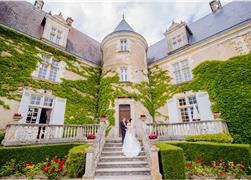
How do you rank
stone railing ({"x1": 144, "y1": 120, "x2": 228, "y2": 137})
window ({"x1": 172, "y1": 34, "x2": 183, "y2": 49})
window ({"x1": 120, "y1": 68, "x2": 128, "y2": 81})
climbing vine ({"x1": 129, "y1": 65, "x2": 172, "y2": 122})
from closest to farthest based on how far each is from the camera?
stone railing ({"x1": 144, "y1": 120, "x2": 228, "y2": 137}) < climbing vine ({"x1": 129, "y1": 65, "x2": 172, "y2": 122}) < window ({"x1": 120, "y1": 68, "x2": 128, "y2": 81}) < window ({"x1": 172, "y1": 34, "x2": 183, "y2": 49})

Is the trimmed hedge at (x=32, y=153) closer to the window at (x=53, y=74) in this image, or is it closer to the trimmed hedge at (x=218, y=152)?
the window at (x=53, y=74)

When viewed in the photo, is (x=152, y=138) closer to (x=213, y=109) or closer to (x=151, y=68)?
(x=213, y=109)

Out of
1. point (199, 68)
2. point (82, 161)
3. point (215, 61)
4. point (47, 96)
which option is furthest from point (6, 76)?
point (215, 61)

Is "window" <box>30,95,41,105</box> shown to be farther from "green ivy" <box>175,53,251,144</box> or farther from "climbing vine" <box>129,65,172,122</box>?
"green ivy" <box>175,53,251,144</box>

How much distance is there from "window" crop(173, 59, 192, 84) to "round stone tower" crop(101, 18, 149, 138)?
265 centimetres

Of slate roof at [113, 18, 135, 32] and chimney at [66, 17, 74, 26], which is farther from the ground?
chimney at [66, 17, 74, 26]

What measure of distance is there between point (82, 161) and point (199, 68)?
9.61 m

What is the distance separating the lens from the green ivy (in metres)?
7.64

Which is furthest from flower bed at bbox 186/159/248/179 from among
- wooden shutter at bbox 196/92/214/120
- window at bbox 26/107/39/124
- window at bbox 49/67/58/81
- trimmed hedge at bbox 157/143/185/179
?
window at bbox 49/67/58/81

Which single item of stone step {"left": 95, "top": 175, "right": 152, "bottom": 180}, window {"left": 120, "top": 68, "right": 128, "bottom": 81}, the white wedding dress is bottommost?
stone step {"left": 95, "top": 175, "right": 152, "bottom": 180}

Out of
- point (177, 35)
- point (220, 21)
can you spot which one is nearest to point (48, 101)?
point (177, 35)

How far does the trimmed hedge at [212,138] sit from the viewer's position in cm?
686

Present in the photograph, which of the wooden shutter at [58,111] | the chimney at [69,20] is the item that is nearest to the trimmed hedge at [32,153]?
the wooden shutter at [58,111]

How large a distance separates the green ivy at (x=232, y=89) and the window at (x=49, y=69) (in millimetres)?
10435
